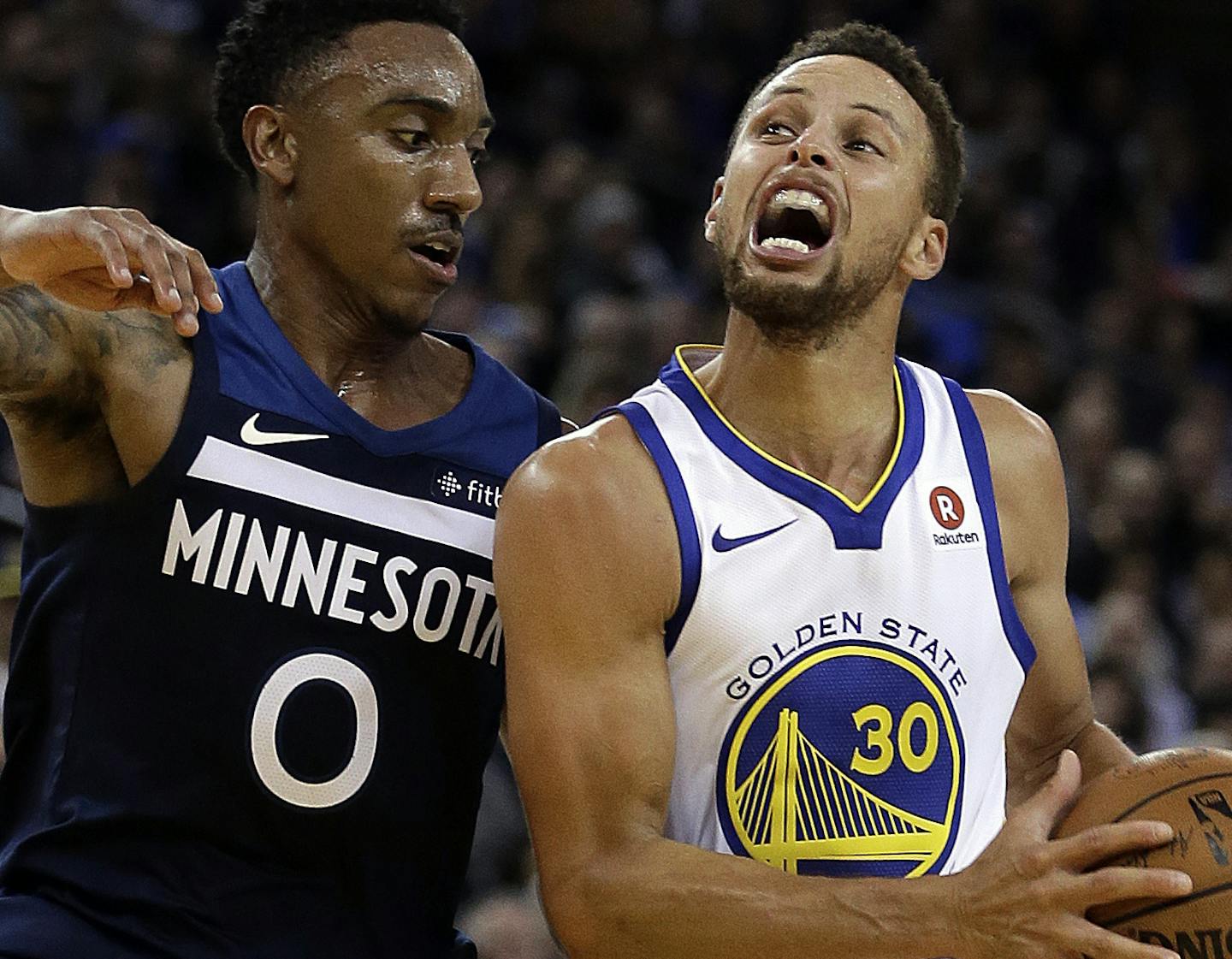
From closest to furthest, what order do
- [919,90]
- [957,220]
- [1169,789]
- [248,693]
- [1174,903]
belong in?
1. [1174,903]
2. [1169,789]
3. [248,693]
4. [919,90]
5. [957,220]

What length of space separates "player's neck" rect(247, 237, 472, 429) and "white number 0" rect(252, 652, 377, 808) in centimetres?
46

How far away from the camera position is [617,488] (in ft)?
10.2

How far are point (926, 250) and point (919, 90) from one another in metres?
0.30

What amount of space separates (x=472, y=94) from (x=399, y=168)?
0.22 metres

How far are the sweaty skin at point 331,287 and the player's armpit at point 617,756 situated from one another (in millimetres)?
484

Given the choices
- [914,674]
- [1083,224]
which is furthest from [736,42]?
[914,674]

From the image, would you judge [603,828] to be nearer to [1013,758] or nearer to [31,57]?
[1013,758]

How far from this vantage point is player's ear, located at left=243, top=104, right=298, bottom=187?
3.50 metres

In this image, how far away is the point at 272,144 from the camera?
3.53 metres

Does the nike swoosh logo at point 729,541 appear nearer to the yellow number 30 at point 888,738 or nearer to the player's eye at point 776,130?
the yellow number 30 at point 888,738

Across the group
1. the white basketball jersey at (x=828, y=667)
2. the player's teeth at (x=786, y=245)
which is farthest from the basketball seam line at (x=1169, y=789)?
the player's teeth at (x=786, y=245)

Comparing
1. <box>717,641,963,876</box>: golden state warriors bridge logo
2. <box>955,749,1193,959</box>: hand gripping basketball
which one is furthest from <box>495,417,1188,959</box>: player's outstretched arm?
<box>717,641,963,876</box>: golden state warriors bridge logo

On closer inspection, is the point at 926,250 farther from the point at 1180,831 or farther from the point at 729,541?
the point at 1180,831

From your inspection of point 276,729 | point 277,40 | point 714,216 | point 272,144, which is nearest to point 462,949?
point 276,729
